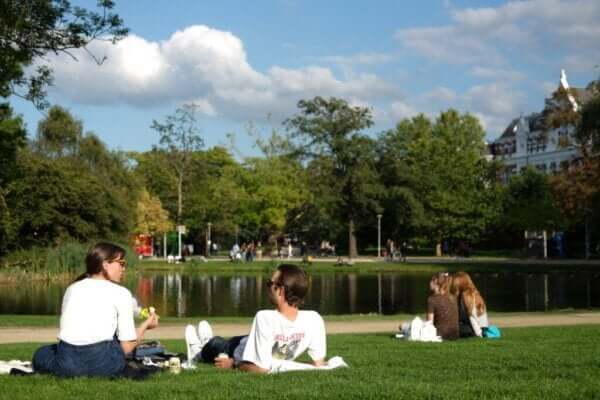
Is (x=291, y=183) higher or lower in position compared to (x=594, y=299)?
higher

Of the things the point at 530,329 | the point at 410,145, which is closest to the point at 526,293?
the point at 530,329

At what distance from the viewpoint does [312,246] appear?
8606 cm

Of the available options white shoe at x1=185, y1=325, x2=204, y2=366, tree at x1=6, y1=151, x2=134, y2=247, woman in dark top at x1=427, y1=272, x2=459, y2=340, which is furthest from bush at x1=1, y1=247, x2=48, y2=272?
white shoe at x1=185, y1=325, x2=204, y2=366

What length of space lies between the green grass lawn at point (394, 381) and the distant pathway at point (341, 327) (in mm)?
4685

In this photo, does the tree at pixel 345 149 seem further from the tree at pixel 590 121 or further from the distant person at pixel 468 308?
the distant person at pixel 468 308

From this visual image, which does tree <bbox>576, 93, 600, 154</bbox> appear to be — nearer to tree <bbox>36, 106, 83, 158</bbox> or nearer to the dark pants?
tree <bbox>36, 106, 83, 158</bbox>

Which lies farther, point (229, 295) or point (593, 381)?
point (229, 295)

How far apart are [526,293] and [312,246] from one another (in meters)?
55.5

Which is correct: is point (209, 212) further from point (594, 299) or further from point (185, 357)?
point (185, 357)

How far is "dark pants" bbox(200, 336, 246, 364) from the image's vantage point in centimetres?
808

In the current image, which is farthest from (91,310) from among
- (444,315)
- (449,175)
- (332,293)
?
(449,175)

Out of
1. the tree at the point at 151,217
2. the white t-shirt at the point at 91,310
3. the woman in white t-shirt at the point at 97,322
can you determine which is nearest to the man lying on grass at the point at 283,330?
the woman in white t-shirt at the point at 97,322

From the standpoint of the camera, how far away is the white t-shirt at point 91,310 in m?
6.67

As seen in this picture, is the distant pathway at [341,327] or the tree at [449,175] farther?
the tree at [449,175]
